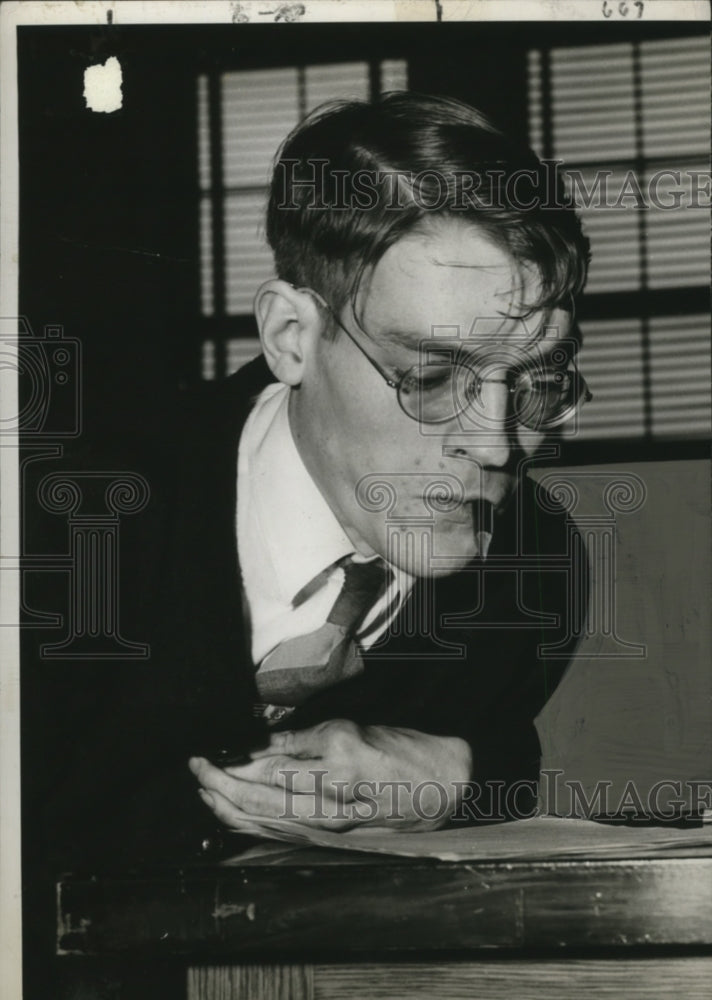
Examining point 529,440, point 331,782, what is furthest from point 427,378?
point 331,782

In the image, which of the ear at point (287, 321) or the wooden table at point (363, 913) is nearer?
the wooden table at point (363, 913)

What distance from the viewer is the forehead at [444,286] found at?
208cm

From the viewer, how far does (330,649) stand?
211 centimetres

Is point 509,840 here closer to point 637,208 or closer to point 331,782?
point 331,782

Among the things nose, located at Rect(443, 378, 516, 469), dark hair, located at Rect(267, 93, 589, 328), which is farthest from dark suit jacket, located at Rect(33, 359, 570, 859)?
dark hair, located at Rect(267, 93, 589, 328)

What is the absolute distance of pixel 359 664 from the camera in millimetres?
2104

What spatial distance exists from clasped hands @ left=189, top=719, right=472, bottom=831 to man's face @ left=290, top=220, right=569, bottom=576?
35cm

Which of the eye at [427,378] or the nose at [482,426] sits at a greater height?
the eye at [427,378]

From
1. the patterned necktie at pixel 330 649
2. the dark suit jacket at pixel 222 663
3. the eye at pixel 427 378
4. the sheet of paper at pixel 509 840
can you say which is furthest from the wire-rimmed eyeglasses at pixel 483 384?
the sheet of paper at pixel 509 840

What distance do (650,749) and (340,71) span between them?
1442 mm

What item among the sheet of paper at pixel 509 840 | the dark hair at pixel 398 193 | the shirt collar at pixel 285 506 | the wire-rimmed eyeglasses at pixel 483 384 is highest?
the dark hair at pixel 398 193

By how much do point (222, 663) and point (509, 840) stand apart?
631 mm

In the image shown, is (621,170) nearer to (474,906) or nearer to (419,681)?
(419,681)

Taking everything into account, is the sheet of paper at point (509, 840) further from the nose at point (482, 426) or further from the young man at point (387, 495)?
the nose at point (482, 426)
